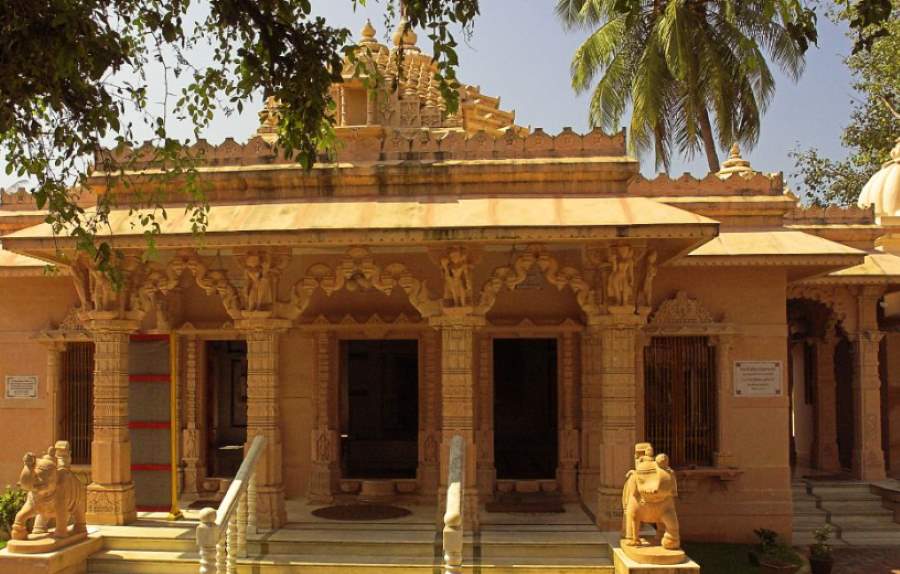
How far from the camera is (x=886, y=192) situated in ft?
56.0

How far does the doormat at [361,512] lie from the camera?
11.3 m

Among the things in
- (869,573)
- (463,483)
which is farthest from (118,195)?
(869,573)

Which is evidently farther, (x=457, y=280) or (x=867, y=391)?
(x=867, y=391)

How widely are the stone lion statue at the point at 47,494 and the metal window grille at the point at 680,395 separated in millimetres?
7431

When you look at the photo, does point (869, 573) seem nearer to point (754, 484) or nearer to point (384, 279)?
point (754, 484)

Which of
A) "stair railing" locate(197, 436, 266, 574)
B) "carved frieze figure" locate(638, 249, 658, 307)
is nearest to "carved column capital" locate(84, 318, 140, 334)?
"stair railing" locate(197, 436, 266, 574)

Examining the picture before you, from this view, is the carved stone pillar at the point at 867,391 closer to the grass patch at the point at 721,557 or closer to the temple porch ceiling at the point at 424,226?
the grass patch at the point at 721,557

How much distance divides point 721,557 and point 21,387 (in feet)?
32.7

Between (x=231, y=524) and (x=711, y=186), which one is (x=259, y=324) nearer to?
(x=231, y=524)

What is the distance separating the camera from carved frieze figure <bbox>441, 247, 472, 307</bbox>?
10.1 metres

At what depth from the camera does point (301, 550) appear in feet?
32.1

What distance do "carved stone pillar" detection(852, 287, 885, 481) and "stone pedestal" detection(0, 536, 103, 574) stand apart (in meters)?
11.6

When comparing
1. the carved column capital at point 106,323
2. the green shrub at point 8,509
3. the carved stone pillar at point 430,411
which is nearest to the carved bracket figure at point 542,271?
the carved stone pillar at point 430,411

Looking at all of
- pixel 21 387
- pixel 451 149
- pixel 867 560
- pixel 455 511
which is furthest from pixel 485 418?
pixel 21 387
